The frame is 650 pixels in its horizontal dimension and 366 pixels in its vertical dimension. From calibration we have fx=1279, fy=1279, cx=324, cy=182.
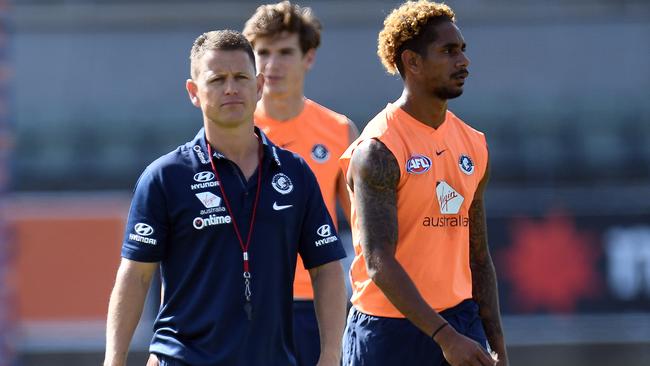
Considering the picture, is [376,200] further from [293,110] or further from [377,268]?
[293,110]

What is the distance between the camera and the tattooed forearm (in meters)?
4.93

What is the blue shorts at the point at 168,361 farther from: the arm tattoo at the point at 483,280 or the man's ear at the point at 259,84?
the arm tattoo at the point at 483,280

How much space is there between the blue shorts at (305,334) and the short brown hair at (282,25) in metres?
1.34

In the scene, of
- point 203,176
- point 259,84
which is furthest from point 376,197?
point 203,176

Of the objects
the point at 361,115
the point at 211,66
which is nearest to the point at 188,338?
the point at 211,66

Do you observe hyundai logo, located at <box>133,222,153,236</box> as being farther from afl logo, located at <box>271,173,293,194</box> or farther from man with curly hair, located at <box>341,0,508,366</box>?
man with curly hair, located at <box>341,0,508,366</box>

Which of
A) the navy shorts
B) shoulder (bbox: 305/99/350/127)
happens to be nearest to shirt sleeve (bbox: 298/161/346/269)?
the navy shorts

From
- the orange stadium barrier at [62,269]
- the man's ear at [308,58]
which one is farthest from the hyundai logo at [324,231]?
the orange stadium barrier at [62,269]

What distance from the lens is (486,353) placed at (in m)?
4.39

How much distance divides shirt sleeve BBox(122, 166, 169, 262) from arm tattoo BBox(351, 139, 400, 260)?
0.90m

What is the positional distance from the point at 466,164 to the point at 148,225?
1437 millimetres

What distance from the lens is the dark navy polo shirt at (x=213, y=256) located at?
12.8 feet

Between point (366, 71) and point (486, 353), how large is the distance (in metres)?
11.8

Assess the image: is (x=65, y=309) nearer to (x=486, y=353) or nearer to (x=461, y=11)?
(x=461, y=11)
